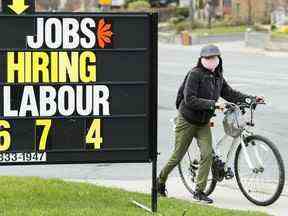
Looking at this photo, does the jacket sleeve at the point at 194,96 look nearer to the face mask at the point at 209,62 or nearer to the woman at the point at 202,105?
the woman at the point at 202,105

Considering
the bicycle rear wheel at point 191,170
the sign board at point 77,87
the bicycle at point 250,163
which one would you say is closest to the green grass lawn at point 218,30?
the bicycle rear wheel at point 191,170

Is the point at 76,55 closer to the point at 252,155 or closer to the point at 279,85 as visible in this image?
the point at 252,155

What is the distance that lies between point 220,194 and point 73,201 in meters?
2.03

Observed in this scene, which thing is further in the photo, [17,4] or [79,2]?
[79,2]

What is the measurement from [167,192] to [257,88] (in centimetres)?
1414

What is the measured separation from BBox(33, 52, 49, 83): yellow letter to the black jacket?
5.74 feet

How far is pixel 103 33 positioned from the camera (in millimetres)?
7688

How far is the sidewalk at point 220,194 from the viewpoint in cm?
877

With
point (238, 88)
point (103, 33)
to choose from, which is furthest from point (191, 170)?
point (238, 88)

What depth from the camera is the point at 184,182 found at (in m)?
9.73

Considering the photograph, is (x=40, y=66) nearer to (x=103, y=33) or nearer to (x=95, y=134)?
(x=103, y=33)

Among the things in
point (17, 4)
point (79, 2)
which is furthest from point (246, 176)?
point (79, 2)

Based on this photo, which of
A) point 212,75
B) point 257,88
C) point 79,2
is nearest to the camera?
point 212,75

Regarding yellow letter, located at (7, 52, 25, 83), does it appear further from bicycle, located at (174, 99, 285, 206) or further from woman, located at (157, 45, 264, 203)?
bicycle, located at (174, 99, 285, 206)
